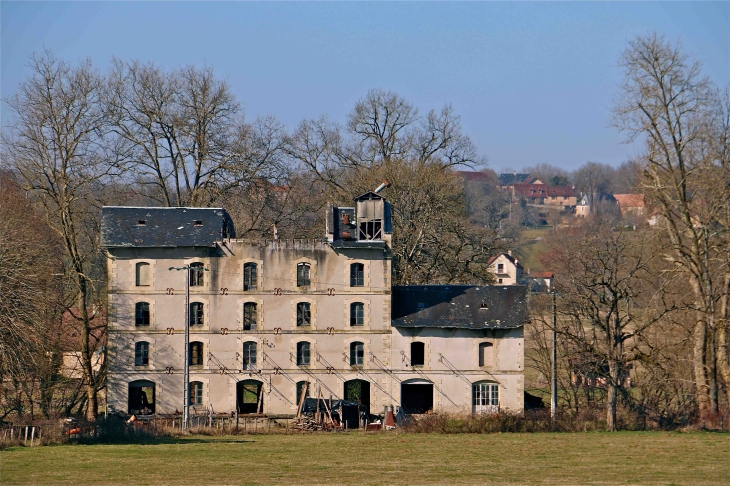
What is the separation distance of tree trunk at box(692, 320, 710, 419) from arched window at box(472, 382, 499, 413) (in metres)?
9.54

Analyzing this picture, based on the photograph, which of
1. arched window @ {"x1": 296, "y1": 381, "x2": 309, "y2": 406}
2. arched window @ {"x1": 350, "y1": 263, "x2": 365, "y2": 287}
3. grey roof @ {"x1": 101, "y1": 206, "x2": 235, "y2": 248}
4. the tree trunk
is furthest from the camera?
arched window @ {"x1": 350, "y1": 263, "x2": 365, "y2": 287}

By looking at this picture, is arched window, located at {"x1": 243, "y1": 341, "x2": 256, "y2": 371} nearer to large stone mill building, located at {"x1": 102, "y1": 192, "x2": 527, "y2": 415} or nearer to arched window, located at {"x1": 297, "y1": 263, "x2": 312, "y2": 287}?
large stone mill building, located at {"x1": 102, "y1": 192, "x2": 527, "y2": 415}

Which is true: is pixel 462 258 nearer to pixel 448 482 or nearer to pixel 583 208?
pixel 448 482

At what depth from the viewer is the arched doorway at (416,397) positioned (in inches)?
2128

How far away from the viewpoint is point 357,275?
54.1 m

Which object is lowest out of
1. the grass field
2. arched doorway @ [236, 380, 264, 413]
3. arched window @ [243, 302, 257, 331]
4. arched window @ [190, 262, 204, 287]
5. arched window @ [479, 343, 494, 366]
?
the grass field

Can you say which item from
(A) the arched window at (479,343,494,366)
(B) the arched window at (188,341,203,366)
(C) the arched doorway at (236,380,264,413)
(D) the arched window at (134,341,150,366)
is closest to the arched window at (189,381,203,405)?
(B) the arched window at (188,341,203,366)

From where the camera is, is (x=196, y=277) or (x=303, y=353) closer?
(x=196, y=277)

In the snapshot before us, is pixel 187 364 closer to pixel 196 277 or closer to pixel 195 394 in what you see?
pixel 195 394

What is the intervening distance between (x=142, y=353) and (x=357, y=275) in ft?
36.9

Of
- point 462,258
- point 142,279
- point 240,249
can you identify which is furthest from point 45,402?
point 462,258

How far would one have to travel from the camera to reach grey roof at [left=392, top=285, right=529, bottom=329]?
53219mm

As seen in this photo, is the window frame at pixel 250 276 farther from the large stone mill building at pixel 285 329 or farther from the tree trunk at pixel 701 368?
the tree trunk at pixel 701 368

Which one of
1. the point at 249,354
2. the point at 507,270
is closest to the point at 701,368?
the point at 249,354
